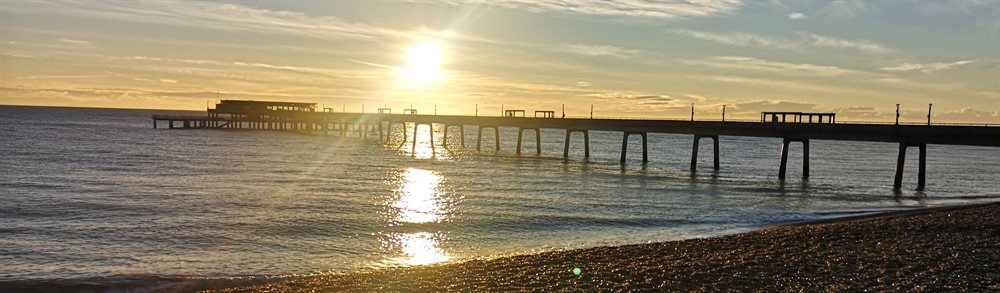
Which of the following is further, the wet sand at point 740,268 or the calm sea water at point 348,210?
the calm sea water at point 348,210

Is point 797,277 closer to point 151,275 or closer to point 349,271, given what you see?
point 349,271

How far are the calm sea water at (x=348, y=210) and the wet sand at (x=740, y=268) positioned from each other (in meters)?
2.40

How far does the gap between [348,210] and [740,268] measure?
648 inches

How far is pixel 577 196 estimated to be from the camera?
3447 centimetres

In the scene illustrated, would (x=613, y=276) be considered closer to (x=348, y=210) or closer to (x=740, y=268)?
(x=740, y=268)

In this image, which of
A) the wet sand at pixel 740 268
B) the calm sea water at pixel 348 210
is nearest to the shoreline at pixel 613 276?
the wet sand at pixel 740 268

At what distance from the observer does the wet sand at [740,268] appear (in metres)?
13.1

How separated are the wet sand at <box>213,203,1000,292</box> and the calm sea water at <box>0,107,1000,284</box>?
2402 millimetres

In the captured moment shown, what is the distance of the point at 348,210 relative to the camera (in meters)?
27.8

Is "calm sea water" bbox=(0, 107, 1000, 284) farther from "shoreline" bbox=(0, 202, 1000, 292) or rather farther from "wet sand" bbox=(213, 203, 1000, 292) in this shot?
"wet sand" bbox=(213, 203, 1000, 292)

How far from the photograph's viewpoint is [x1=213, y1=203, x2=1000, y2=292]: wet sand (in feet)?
42.9

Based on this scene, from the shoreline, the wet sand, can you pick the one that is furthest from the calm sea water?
the wet sand

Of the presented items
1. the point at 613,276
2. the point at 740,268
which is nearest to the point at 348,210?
the point at 613,276

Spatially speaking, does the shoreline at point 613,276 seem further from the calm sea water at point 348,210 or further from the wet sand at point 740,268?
the calm sea water at point 348,210
